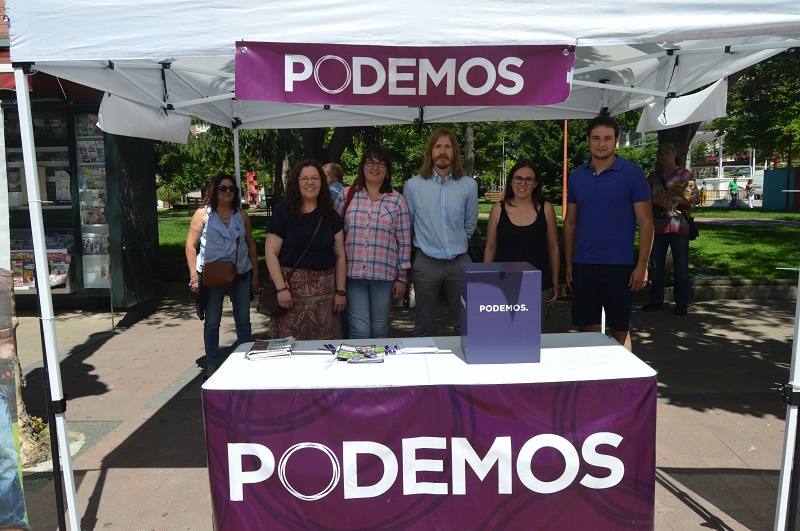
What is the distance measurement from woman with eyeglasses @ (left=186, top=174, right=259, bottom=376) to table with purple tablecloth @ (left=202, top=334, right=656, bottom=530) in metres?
2.60

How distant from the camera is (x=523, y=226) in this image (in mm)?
4246

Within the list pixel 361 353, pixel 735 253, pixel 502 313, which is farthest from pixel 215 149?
pixel 502 313

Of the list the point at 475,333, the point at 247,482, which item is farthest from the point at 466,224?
the point at 247,482

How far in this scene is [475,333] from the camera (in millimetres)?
2986

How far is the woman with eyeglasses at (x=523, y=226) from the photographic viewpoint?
4223mm

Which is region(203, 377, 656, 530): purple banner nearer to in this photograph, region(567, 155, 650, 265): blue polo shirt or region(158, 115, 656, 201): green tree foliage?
region(567, 155, 650, 265): blue polo shirt

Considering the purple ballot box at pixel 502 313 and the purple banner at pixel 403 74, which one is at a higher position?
the purple banner at pixel 403 74

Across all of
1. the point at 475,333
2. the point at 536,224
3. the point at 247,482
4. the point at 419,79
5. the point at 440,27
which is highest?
the point at 440,27

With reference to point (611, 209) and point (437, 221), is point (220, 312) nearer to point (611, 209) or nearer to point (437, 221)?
point (437, 221)

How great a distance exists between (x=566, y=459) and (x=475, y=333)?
669 mm

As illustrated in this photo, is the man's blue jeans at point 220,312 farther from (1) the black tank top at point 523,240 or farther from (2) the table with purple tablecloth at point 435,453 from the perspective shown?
(2) the table with purple tablecloth at point 435,453

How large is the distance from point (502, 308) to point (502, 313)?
0.08 ft

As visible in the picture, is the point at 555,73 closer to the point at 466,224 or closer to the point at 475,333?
the point at 475,333

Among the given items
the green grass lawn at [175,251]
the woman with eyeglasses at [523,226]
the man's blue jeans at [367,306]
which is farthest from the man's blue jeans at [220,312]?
the woman with eyeglasses at [523,226]
